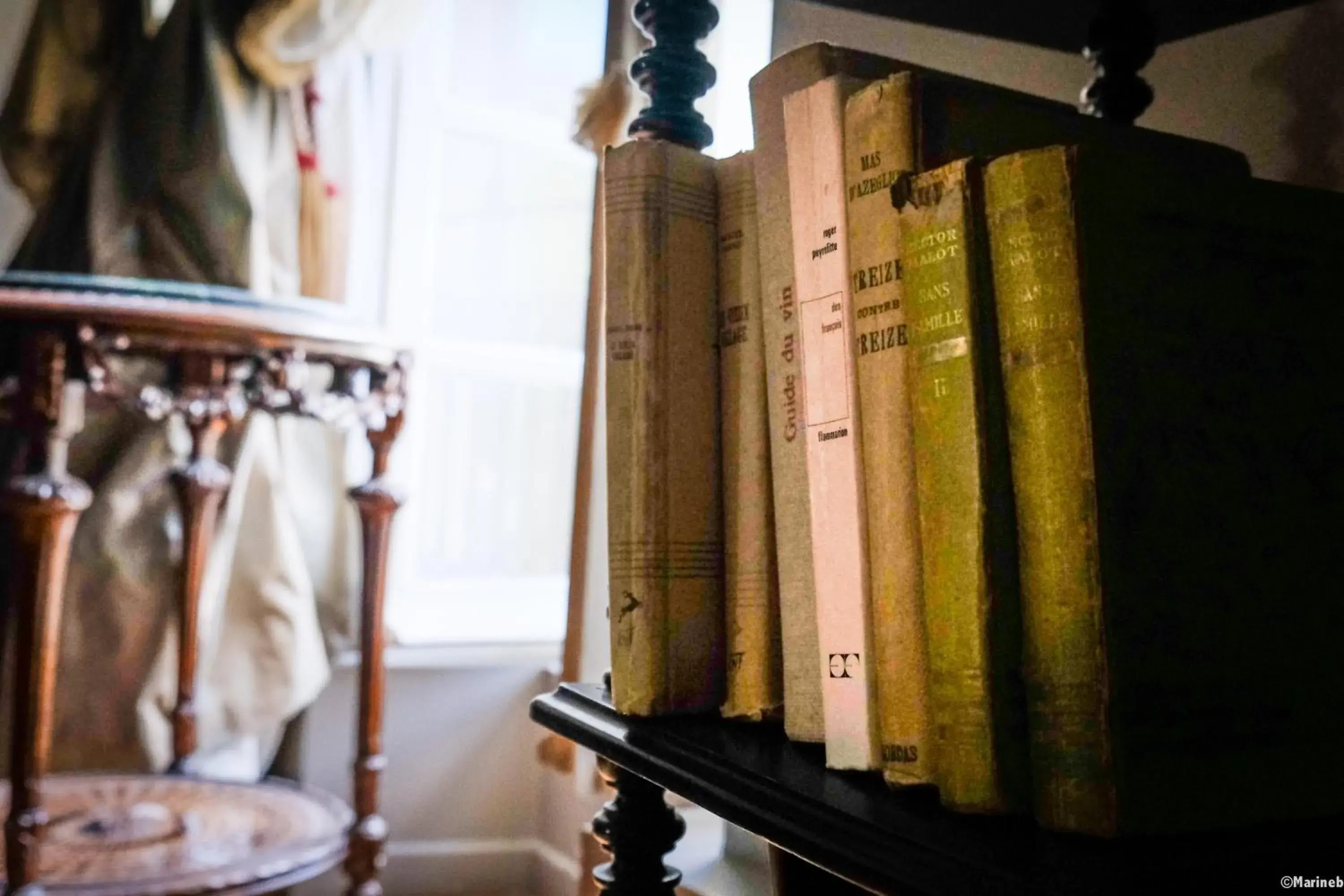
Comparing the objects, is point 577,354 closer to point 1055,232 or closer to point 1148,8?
point 1148,8

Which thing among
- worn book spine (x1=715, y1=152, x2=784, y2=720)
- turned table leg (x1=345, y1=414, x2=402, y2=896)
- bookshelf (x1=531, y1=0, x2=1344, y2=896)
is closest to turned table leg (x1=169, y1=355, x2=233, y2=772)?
turned table leg (x1=345, y1=414, x2=402, y2=896)

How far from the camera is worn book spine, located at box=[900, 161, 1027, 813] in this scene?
0.38 metres

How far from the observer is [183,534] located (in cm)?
138

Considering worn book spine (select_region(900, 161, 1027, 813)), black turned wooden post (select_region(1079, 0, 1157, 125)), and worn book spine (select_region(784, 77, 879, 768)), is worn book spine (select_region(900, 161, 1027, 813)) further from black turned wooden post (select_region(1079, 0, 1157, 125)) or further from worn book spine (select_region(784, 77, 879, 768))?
black turned wooden post (select_region(1079, 0, 1157, 125))

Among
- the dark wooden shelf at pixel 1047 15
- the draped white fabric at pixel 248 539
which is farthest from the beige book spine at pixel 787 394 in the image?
the draped white fabric at pixel 248 539

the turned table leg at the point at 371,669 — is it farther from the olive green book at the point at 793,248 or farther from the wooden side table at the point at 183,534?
the olive green book at the point at 793,248

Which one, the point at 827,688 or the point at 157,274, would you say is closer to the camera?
the point at 827,688

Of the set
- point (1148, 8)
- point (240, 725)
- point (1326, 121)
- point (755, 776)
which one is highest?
point (1148, 8)

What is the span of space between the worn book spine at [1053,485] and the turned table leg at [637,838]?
0.27 meters

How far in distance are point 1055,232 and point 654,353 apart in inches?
9.2

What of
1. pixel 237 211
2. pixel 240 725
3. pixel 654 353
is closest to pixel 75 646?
pixel 240 725

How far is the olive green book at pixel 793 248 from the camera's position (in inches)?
18.6

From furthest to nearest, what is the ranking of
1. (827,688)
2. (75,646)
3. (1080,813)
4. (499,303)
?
(499,303) → (75,646) → (827,688) → (1080,813)

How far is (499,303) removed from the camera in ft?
6.40
